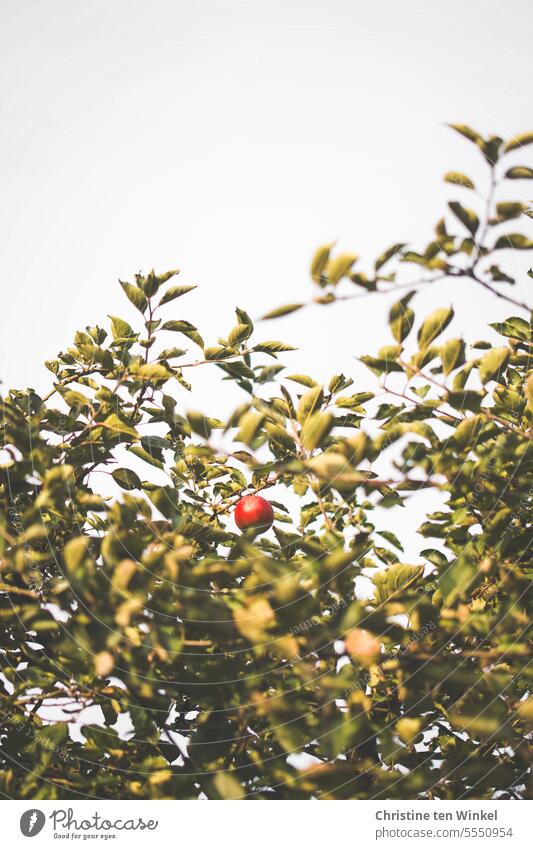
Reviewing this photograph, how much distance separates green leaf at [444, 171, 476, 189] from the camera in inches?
48.6

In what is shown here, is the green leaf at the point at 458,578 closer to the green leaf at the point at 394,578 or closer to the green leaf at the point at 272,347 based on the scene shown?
the green leaf at the point at 394,578

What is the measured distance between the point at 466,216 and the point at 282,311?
42 cm

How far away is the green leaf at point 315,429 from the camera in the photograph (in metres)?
1.22

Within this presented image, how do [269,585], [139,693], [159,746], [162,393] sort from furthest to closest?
[162,393]
[159,746]
[139,693]
[269,585]

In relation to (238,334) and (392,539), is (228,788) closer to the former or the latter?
(392,539)

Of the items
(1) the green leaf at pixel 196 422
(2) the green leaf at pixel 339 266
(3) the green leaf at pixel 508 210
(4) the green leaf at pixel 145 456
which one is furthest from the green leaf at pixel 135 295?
(3) the green leaf at pixel 508 210

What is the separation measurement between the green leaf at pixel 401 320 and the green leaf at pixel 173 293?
71 cm

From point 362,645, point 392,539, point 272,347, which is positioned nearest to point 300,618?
point 362,645

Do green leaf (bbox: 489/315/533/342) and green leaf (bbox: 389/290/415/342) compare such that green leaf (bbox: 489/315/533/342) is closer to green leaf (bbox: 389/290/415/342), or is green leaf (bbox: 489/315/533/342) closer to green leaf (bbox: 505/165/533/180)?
green leaf (bbox: 389/290/415/342)

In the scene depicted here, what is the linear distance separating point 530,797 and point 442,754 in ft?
0.65

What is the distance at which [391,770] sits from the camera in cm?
122

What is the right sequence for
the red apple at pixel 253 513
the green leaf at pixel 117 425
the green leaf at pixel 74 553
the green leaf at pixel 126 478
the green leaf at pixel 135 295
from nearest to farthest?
1. the green leaf at pixel 74 553
2. the green leaf at pixel 117 425
3. the green leaf at pixel 126 478
4. the green leaf at pixel 135 295
5. the red apple at pixel 253 513
